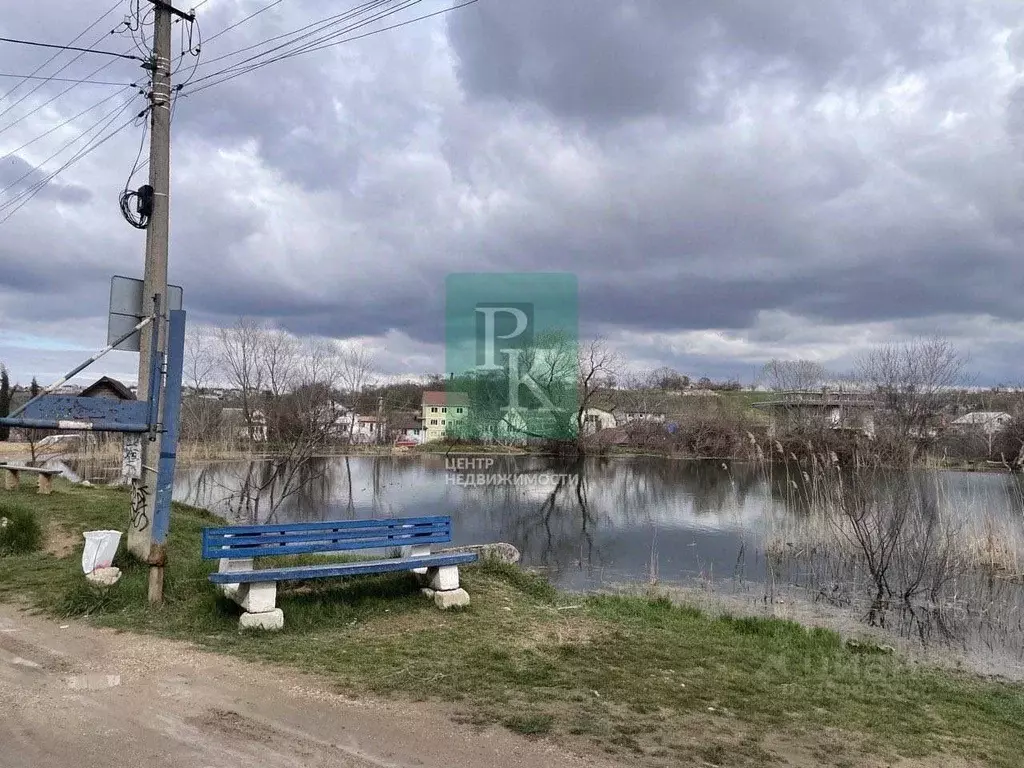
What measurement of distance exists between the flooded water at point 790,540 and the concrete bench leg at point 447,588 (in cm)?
415

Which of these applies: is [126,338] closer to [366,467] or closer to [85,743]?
[85,743]

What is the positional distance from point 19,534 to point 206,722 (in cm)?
570

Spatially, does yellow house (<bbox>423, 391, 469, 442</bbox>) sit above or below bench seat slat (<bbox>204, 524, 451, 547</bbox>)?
above

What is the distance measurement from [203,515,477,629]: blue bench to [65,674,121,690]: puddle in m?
1.02

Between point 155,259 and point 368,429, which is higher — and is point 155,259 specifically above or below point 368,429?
above

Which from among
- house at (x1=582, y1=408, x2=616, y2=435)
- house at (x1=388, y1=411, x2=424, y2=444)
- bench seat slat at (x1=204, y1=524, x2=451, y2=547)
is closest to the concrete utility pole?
bench seat slat at (x1=204, y1=524, x2=451, y2=547)

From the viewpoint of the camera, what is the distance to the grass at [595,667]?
391 cm

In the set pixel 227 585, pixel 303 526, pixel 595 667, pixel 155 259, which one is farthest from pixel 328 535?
pixel 155 259

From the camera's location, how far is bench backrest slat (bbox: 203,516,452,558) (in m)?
5.55

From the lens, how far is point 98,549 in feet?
20.9

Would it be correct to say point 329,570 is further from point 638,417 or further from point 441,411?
point 441,411

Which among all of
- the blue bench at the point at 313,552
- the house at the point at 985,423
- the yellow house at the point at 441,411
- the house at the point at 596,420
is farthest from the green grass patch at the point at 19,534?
the house at the point at 596,420

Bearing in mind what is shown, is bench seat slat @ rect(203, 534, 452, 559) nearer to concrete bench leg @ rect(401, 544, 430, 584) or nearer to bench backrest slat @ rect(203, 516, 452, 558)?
bench backrest slat @ rect(203, 516, 452, 558)

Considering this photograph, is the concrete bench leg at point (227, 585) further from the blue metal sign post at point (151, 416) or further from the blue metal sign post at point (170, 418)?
the blue metal sign post at point (170, 418)
